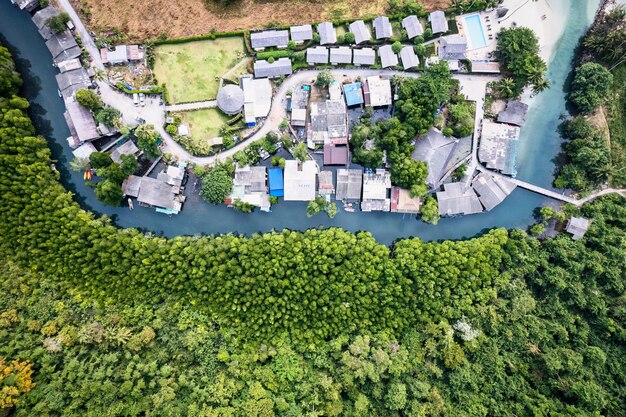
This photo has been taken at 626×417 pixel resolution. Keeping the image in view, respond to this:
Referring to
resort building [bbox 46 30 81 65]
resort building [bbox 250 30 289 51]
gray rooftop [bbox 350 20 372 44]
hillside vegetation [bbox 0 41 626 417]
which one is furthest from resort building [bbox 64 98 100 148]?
gray rooftop [bbox 350 20 372 44]

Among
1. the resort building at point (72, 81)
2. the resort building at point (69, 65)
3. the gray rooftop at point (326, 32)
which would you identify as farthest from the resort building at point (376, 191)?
the resort building at point (69, 65)

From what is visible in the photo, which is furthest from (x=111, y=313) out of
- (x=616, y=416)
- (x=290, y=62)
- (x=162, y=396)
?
(x=616, y=416)

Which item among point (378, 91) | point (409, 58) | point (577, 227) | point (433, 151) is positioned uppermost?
point (409, 58)

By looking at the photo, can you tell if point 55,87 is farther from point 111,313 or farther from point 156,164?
point 111,313

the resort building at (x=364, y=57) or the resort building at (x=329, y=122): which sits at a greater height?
the resort building at (x=364, y=57)

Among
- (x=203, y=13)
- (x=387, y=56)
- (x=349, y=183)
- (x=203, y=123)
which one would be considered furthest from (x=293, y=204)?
(x=203, y=13)

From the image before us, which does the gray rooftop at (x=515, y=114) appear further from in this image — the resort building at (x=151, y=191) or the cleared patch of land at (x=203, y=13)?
the resort building at (x=151, y=191)

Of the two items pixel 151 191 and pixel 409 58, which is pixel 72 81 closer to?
pixel 151 191
